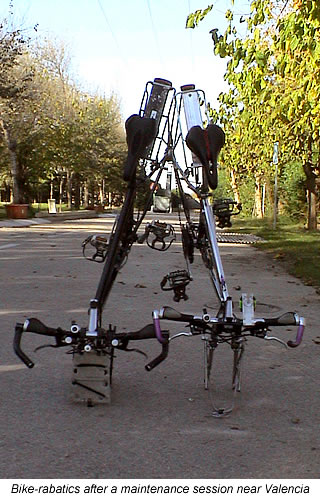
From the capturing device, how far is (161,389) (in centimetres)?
543

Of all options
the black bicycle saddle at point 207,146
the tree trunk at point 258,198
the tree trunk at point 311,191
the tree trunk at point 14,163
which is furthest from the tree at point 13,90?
the black bicycle saddle at point 207,146

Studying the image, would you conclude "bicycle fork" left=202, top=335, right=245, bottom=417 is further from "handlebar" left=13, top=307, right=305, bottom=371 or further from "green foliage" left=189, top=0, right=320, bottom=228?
"green foliage" left=189, top=0, right=320, bottom=228

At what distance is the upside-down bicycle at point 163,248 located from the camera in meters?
4.86

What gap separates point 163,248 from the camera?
19.6 ft

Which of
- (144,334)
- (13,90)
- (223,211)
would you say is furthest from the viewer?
(13,90)

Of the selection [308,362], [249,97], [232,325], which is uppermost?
[249,97]

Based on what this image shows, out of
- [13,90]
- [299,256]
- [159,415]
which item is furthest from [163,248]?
[13,90]

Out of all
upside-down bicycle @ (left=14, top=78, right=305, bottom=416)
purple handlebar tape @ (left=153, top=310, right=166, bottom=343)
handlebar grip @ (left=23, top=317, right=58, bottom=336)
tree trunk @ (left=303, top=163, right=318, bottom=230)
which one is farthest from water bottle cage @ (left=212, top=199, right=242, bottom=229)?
tree trunk @ (left=303, top=163, right=318, bottom=230)

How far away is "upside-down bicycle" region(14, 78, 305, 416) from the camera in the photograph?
486 centimetres

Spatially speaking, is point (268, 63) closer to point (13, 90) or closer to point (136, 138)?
point (136, 138)

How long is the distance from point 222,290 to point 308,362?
5.45ft

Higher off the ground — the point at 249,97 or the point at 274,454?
the point at 249,97
